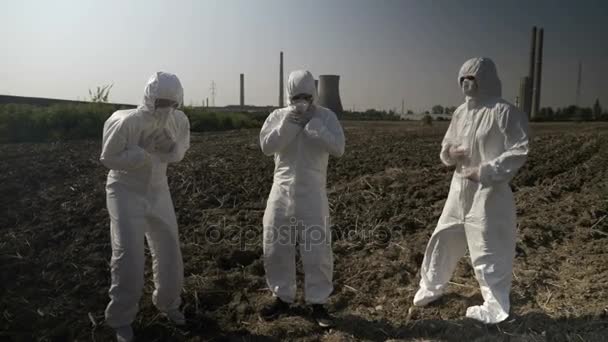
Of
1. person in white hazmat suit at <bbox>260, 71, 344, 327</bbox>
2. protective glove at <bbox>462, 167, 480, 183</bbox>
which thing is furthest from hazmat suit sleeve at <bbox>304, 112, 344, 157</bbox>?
protective glove at <bbox>462, 167, 480, 183</bbox>

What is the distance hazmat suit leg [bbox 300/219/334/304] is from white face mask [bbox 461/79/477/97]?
1265 millimetres

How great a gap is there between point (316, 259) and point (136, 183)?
4.17 feet

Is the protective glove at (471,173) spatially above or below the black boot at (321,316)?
above

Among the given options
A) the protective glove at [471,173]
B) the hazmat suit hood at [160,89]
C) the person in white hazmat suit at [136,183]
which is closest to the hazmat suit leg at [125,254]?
the person in white hazmat suit at [136,183]

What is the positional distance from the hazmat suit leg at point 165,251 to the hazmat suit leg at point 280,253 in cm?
61

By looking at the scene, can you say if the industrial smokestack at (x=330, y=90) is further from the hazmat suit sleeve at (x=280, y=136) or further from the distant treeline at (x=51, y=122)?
the hazmat suit sleeve at (x=280, y=136)

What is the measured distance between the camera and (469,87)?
3.02 meters

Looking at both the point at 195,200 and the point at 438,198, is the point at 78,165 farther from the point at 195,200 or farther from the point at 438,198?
the point at 438,198

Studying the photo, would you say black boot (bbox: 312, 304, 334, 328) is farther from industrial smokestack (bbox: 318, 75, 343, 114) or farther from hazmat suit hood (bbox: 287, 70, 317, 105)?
industrial smokestack (bbox: 318, 75, 343, 114)

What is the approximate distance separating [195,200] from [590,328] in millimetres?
4459

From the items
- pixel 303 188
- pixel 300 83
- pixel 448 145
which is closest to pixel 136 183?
pixel 303 188

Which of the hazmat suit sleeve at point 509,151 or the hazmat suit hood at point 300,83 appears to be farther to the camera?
the hazmat suit hood at point 300,83

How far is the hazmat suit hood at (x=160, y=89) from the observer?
2883mm

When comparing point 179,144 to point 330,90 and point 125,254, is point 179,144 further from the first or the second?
point 330,90
